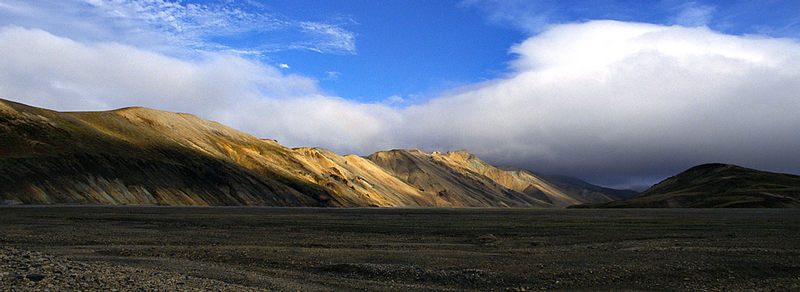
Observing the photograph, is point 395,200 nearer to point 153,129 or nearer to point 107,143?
point 153,129

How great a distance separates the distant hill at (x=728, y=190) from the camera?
365 feet

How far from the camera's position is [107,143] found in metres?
96.5

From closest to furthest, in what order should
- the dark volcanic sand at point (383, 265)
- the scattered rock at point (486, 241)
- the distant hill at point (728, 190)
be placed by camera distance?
the dark volcanic sand at point (383, 265), the scattered rock at point (486, 241), the distant hill at point (728, 190)

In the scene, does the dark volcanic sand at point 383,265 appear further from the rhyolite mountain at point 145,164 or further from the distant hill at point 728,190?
the distant hill at point 728,190

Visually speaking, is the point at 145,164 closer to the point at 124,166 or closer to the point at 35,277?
the point at 124,166

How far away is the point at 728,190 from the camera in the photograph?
130 metres

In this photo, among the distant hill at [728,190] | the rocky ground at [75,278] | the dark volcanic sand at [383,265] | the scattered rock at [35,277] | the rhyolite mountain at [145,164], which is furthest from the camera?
the distant hill at [728,190]

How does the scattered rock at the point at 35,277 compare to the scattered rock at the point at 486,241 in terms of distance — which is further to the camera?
the scattered rock at the point at 486,241

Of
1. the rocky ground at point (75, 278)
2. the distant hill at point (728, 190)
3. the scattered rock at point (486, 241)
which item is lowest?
the scattered rock at point (486, 241)

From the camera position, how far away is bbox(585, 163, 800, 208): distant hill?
111 meters

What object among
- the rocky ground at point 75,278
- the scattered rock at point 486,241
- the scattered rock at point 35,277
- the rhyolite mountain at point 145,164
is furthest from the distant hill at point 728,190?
the scattered rock at point 35,277

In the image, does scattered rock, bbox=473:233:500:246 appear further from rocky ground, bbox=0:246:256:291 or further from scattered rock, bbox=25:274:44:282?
scattered rock, bbox=25:274:44:282

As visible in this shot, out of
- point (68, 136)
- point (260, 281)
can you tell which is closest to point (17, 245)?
point (260, 281)

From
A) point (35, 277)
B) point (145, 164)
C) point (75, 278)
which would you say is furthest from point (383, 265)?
point (145, 164)
